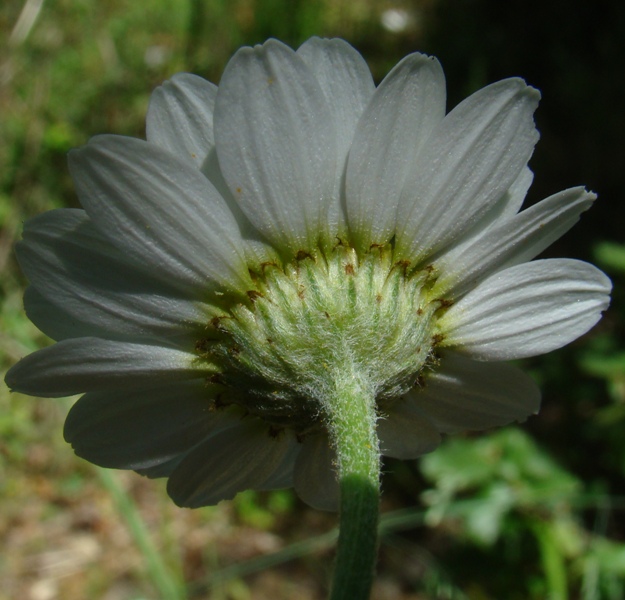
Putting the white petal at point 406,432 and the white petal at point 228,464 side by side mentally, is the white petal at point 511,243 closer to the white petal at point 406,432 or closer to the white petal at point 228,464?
the white petal at point 406,432

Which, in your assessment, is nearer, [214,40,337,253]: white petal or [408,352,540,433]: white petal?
[214,40,337,253]: white petal

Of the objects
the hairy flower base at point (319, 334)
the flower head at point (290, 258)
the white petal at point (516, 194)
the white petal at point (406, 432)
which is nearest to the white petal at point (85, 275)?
the flower head at point (290, 258)

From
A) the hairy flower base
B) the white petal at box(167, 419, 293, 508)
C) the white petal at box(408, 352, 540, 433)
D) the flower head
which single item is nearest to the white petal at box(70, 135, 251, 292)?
the flower head

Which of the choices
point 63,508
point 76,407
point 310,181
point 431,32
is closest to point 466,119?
point 310,181

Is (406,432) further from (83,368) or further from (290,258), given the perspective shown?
(83,368)

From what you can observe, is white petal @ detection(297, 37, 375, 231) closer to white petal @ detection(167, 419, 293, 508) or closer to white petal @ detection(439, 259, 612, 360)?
white petal @ detection(439, 259, 612, 360)

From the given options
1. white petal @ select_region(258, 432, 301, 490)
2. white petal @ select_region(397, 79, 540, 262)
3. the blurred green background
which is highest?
white petal @ select_region(397, 79, 540, 262)
